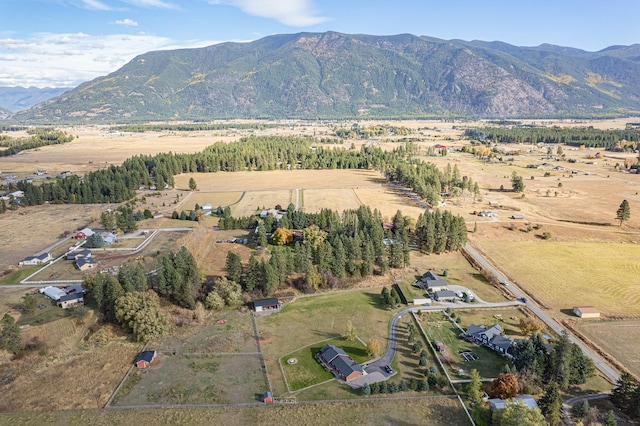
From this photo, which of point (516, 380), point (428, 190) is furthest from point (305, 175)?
point (516, 380)

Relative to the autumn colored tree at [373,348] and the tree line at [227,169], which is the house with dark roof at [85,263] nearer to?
the autumn colored tree at [373,348]

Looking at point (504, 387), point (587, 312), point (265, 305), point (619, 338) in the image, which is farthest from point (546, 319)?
point (265, 305)

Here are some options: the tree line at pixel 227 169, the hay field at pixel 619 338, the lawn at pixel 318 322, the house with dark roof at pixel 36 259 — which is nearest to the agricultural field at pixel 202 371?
the lawn at pixel 318 322

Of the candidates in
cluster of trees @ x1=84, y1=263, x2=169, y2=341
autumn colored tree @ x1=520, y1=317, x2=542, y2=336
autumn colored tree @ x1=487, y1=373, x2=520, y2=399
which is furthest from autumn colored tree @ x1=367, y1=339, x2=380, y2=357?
cluster of trees @ x1=84, y1=263, x2=169, y2=341

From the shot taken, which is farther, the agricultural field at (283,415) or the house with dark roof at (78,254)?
the house with dark roof at (78,254)

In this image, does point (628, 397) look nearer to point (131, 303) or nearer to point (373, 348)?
point (373, 348)
